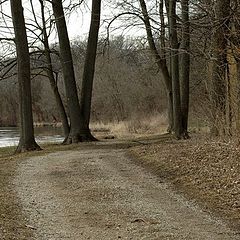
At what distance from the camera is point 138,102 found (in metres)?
44.6

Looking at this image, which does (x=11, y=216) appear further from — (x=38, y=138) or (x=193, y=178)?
(x=38, y=138)

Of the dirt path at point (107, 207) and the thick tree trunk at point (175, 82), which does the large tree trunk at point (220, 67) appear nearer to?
the dirt path at point (107, 207)

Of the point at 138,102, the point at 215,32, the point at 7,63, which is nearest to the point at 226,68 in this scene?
the point at 215,32

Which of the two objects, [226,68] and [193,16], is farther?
[193,16]

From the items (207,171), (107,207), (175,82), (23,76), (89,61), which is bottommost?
(107,207)

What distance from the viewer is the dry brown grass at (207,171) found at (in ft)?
25.5

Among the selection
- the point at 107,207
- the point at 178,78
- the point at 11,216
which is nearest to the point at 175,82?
the point at 178,78

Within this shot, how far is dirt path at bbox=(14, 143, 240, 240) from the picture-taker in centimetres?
623

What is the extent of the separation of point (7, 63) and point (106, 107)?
24.1m

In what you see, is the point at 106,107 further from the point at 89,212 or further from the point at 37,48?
the point at 89,212

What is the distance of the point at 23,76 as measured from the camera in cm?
1856

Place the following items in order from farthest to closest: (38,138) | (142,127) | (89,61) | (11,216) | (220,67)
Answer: (38,138) < (142,127) < (89,61) < (220,67) < (11,216)

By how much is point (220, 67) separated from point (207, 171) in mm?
4136

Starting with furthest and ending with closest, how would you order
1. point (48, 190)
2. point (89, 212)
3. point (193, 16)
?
point (193, 16) < point (48, 190) < point (89, 212)
